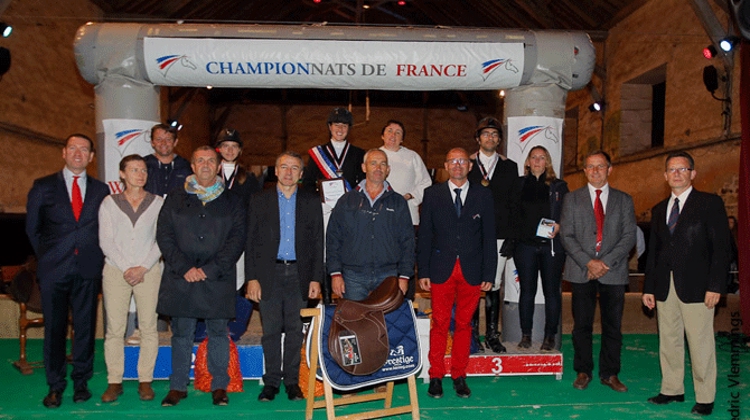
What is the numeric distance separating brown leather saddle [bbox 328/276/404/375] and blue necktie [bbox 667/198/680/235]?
1.98 meters

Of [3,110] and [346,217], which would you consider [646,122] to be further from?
[3,110]

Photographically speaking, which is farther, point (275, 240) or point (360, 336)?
point (275, 240)

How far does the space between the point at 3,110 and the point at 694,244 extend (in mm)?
9179

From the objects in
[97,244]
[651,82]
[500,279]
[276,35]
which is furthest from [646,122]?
[97,244]

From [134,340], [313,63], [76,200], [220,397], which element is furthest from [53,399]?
[313,63]

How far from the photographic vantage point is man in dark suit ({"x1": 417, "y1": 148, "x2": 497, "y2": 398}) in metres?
3.97

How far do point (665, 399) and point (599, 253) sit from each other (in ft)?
3.51

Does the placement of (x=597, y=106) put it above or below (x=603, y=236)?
above

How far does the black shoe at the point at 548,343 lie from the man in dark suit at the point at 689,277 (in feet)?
2.79

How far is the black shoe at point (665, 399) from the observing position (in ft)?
12.9

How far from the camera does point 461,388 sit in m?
4.07

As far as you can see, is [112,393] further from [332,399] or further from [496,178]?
[496,178]

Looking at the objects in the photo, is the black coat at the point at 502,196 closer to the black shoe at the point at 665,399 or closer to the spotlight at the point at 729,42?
the black shoe at the point at 665,399

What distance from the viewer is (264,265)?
3.87 m
